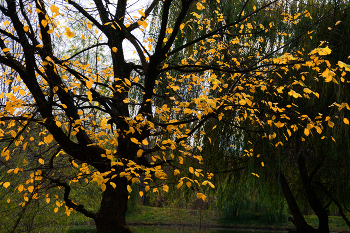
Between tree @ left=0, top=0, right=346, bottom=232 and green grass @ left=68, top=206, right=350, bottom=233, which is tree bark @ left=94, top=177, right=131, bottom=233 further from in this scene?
green grass @ left=68, top=206, right=350, bottom=233

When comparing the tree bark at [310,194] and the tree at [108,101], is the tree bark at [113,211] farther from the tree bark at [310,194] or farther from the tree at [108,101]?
the tree bark at [310,194]

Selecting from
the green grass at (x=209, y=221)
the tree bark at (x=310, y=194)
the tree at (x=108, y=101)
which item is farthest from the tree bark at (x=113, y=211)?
the green grass at (x=209, y=221)

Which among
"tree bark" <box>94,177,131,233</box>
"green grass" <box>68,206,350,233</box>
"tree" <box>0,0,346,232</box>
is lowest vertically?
"green grass" <box>68,206,350,233</box>

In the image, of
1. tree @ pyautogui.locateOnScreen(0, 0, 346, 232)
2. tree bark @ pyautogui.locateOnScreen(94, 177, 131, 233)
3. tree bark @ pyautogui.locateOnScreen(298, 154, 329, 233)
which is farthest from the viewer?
tree bark @ pyautogui.locateOnScreen(298, 154, 329, 233)

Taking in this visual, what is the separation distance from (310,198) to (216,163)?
67.8 inches

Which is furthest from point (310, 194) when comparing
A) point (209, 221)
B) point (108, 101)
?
point (209, 221)

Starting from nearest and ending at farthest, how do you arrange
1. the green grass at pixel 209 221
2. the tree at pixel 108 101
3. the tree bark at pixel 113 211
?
the tree at pixel 108 101 → the tree bark at pixel 113 211 → the green grass at pixel 209 221

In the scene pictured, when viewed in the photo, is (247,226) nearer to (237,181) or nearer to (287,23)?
(237,181)

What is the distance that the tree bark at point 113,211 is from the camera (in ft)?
10.6

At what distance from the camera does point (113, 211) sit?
3.25 m

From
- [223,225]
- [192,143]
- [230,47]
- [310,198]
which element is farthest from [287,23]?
[223,225]

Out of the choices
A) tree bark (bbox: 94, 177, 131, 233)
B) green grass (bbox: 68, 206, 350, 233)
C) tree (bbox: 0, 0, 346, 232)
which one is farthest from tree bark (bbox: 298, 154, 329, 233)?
green grass (bbox: 68, 206, 350, 233)

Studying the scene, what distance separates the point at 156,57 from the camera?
291 centimetres

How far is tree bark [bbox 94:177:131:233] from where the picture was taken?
324 centimetres
